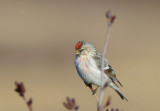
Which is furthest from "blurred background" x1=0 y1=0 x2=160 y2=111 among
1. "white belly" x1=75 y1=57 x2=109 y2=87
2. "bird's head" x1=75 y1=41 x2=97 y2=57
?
"white belly" x1=75 y1=57 x2=109 y2=87

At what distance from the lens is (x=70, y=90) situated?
466 inches

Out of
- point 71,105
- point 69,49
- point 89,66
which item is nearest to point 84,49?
point 89,66

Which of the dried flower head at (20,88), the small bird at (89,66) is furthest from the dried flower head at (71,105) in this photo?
the small bird at (89,66)

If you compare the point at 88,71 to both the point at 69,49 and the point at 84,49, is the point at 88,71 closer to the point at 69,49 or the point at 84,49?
the point at 84,49

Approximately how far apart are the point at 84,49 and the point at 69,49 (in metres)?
9.73

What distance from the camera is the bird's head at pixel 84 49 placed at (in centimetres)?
575

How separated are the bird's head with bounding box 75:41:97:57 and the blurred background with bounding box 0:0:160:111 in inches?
194

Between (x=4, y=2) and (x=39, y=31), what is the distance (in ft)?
14.0

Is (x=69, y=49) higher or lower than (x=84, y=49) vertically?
lower

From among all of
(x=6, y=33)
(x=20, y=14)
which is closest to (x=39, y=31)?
(x=6, y=33)

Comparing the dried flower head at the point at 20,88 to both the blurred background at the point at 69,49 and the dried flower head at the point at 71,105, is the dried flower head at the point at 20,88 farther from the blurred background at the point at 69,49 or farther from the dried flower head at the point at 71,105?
the blurred background at the point at 69,49

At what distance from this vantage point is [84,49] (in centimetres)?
581

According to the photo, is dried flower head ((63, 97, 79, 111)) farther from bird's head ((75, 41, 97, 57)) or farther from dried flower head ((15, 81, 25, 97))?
bird's head ((75, 41, 97, 57))

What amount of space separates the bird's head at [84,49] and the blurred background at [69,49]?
493cm
